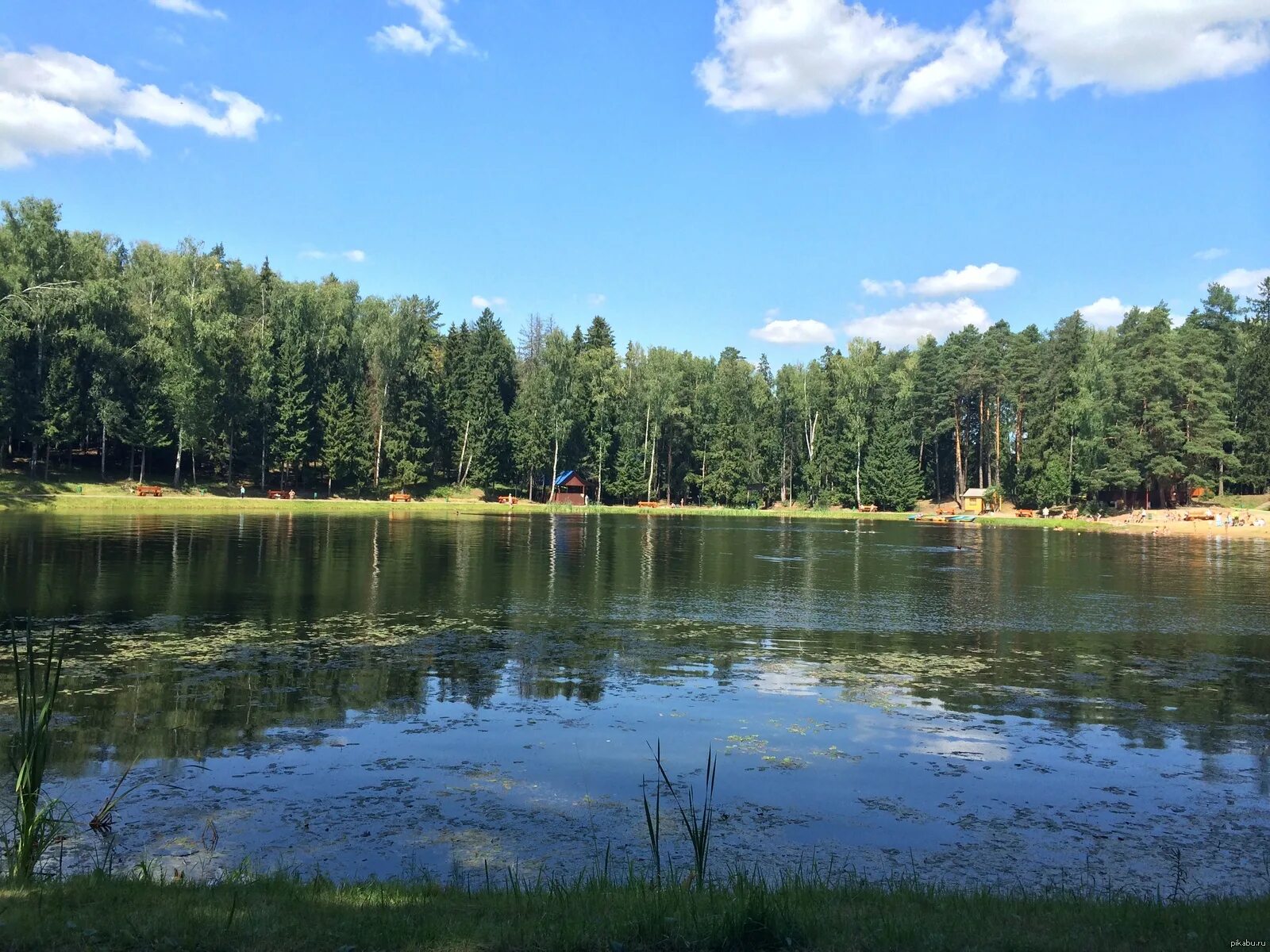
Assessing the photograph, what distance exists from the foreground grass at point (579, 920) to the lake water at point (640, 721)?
1588 millimetres

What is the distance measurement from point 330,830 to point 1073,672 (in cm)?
1488

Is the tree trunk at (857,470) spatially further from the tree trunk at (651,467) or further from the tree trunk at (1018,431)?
the tree trunk at (651,467)

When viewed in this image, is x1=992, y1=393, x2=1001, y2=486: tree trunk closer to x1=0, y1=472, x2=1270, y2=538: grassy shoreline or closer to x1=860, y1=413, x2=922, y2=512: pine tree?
x1=0, y1=472, x2=1270, y2=538: grassy shoreline

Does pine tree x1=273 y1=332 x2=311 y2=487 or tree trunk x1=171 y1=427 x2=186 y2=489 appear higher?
pine tree x1=273 y1=332 x2=311 y2=487

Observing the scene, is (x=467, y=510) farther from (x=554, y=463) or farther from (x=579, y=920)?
(x=579, y=920)

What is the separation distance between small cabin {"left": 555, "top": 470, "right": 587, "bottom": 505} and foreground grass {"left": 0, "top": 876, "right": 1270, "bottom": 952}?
96188 millimetres

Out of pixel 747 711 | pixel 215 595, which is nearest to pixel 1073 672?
pixel 747 711

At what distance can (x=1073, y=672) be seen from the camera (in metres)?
17.9

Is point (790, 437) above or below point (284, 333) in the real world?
below

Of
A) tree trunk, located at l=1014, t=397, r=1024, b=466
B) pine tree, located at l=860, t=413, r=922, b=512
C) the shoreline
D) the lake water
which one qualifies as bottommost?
the lake water

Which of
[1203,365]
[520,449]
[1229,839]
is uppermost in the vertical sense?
[1203,365]

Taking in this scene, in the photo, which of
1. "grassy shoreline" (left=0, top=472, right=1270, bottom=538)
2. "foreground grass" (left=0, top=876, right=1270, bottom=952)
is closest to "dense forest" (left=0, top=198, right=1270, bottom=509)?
"grassy shoreline" (left=0, top=472, right=1270, bottom=538)

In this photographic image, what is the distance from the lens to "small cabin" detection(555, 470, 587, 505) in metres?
103

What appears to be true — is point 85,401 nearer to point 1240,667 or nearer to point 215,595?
point 215,595
